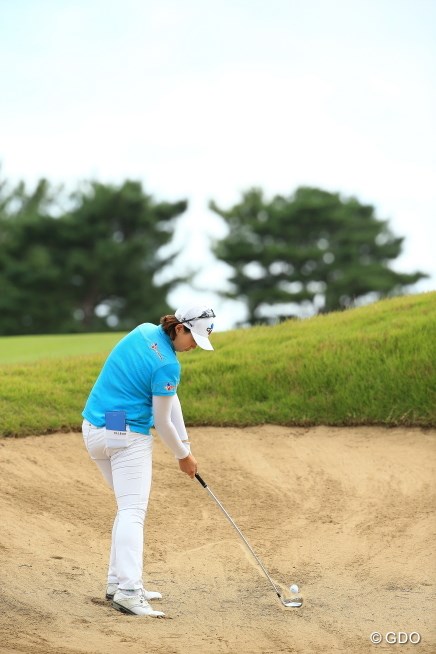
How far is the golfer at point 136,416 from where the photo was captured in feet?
22.8

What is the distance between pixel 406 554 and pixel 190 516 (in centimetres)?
231

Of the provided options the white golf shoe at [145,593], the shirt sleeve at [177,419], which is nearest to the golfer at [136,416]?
the white golf shoe at [145,593]

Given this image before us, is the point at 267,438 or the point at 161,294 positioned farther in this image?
the point at 161,294

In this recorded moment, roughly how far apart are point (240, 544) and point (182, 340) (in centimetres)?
310

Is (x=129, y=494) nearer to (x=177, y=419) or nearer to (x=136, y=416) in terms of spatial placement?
(x=136, y=416)

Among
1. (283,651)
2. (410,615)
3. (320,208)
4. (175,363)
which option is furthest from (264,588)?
(320,208)

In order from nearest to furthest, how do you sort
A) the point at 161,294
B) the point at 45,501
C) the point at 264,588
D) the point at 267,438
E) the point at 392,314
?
the point at 264,588 < the point at 45,501 < the point at 267,438 < the point at 392,314 < the point at 161,294

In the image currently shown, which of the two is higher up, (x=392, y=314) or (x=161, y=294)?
(x=161, y=294)

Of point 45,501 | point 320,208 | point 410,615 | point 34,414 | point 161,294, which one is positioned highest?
point 320,208

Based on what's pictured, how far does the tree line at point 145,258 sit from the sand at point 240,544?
33.6 m

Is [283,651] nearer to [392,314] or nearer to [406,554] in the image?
[406,554]

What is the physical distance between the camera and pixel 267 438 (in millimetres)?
12273

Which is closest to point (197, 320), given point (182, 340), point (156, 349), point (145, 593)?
point (182, 340)

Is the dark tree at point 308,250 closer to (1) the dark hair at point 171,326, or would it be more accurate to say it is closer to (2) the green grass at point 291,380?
(2) the green grass at point 291,380
